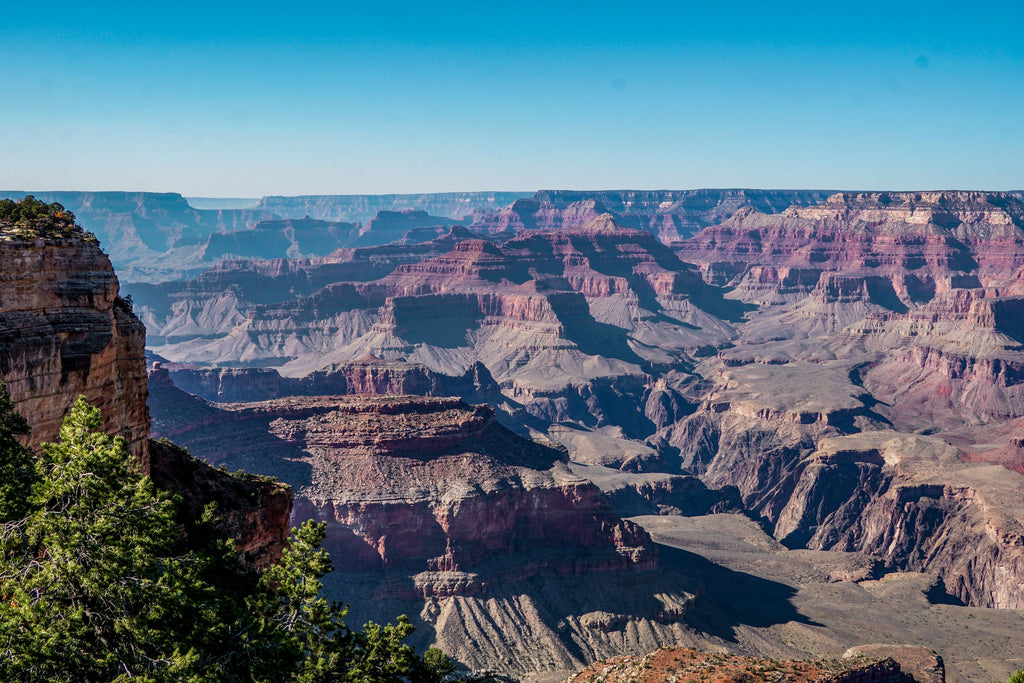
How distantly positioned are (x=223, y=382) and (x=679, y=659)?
12197 cm

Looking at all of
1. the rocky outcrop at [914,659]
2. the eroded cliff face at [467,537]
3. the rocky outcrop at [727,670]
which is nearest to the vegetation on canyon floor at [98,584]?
the rocky outcrop at [727,670]

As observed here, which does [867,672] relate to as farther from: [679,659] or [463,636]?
[463,636]

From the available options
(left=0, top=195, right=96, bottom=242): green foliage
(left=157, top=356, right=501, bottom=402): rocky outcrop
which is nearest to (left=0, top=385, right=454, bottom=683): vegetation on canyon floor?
(left=0, top=195, right=96, bottom=242): green foliage

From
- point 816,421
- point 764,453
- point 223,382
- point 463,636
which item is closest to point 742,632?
point 463,636

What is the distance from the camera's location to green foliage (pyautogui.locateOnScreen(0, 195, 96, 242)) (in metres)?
24.8

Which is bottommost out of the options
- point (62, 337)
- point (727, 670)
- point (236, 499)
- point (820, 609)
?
point (820, 609)

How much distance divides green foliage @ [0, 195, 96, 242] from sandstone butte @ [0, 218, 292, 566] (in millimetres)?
223

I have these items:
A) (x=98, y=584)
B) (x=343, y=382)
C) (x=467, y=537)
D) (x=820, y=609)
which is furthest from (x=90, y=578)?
(x=343, y=382)

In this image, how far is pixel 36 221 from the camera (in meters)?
25.6

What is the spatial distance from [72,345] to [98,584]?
838 cm

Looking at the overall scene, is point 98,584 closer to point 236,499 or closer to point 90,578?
point 90,578

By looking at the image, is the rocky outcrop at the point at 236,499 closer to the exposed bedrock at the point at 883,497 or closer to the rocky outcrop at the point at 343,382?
the exposed bedrock at the point at 883,497

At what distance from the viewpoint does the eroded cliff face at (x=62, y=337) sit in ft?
75.4

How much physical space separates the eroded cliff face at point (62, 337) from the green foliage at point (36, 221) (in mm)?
450
